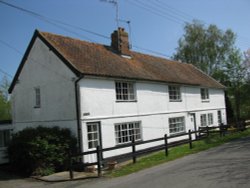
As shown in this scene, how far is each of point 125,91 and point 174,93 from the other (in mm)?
6326

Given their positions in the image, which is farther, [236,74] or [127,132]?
[236,74]

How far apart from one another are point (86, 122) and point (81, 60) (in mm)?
4092

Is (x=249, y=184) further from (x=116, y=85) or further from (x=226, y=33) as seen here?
(x=226, y=33)

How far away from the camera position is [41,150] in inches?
619

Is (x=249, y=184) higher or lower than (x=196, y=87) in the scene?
lower

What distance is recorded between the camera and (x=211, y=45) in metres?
47.9

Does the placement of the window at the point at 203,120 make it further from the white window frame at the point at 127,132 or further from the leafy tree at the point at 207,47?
the leafy tree at the point at 207,47

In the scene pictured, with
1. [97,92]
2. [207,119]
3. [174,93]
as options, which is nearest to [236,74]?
[207,119]

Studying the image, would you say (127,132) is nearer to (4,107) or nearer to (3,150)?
(3,150)

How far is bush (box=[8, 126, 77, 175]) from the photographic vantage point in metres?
15.7

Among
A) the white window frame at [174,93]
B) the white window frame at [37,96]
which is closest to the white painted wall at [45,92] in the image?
the white window frame at [37,96]

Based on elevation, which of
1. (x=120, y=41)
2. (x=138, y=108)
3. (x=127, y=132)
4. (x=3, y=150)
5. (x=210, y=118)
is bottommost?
(x=3, y=150)

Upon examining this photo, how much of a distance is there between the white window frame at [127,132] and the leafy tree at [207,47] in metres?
29.7

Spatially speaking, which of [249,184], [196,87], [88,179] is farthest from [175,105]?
[249,184]
